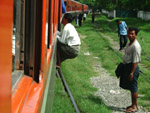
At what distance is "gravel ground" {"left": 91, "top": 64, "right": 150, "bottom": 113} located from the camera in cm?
666

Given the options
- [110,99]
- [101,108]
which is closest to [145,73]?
[110,99]

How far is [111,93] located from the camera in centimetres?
766

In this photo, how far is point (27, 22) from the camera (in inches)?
84.7

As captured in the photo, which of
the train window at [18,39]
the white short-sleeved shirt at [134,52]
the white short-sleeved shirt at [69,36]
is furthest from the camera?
the white short-sleeved shirt at [69,36]

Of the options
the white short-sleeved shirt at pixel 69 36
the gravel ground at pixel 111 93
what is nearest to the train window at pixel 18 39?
the white short-sleeved shirt at pixel 69 36

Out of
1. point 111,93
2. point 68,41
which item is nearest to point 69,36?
point 68,41

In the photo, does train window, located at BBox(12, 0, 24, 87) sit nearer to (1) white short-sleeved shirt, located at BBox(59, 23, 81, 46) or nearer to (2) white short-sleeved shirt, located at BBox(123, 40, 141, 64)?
(2) white short-sleeved shirt, located at BBox(123, 40, 141, 64)

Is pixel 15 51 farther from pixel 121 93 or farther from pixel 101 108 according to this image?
pixel 121 93

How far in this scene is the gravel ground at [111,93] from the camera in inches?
262

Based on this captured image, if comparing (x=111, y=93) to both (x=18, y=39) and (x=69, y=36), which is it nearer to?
(x=69, y=36)

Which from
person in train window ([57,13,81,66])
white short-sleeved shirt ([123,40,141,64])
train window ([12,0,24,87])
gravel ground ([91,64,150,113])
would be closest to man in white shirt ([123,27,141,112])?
white short-sleeved shirt ([123,40,141,64])

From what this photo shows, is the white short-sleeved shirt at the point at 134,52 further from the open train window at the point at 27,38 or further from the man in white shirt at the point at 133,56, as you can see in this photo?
the open train window at the point at 27,38

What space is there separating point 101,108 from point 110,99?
999 millimetres

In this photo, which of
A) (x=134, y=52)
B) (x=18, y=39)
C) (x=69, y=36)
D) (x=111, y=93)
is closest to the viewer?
(x=18, y=39)
